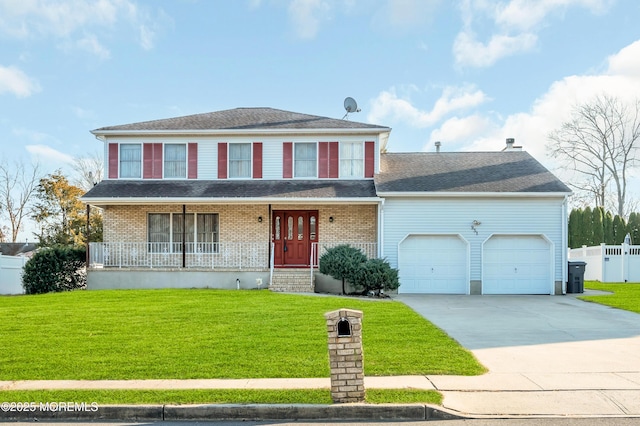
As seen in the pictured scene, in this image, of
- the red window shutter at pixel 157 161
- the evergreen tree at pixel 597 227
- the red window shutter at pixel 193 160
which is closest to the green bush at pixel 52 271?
the red window shutter at pixel 157 161

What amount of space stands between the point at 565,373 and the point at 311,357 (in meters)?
3.66

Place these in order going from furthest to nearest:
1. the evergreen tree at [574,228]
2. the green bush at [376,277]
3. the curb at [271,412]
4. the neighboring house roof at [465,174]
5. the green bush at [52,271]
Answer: the evergreen tree at [574,228], the green bush at [52,271], the neighboring house roof at [465,174], the green bush at [376,277], the curb at [271,412]

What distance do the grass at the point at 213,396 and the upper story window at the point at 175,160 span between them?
15001 millimetres

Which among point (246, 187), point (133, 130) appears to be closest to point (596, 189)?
point (246, 187)

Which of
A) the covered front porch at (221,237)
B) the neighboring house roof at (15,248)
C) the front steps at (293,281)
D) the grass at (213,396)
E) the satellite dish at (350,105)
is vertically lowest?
the grass at (213,396)

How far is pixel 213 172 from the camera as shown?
21.5m

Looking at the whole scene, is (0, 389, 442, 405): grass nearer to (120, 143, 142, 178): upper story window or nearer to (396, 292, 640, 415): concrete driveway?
(396, 292, 640, 415): concrete driveway

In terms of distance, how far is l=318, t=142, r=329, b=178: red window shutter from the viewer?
21.2m

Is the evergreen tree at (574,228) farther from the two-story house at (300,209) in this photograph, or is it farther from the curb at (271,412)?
the curb at (271,412)

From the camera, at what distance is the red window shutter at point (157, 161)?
70.7 feet

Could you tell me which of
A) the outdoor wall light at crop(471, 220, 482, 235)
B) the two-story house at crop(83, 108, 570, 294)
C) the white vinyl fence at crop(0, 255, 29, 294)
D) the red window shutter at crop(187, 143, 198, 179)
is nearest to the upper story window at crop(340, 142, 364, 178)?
the two-story house at crop(83, 108, 570, 294)

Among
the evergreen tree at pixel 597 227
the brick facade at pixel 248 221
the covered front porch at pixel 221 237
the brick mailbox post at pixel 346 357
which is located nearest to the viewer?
the brick mailbox post at pixel 346 357

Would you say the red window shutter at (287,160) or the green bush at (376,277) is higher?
the red window shutter at (287,160)

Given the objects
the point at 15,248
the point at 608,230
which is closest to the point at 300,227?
the point at 608,230
